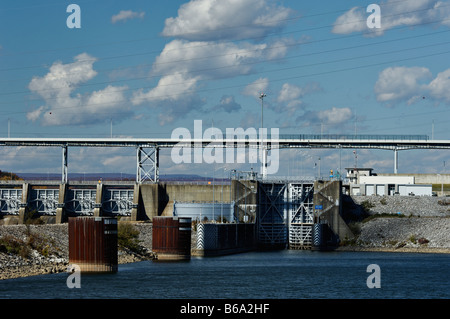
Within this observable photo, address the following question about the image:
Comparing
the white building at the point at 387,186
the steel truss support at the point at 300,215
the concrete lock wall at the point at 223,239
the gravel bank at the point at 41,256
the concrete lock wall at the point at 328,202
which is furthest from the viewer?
the white building at the point at 387,186

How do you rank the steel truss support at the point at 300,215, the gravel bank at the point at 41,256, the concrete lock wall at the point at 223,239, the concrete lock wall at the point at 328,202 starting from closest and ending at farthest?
the gravel bank at the point at 41,256 < the concrete lock wall at the point at 223,239 < the concrete lock wall at the point at 328,202 < the steel truss support at the point at 300,215

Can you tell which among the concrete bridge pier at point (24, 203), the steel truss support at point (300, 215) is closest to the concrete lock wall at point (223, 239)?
the steel truss support at point (300, 215)

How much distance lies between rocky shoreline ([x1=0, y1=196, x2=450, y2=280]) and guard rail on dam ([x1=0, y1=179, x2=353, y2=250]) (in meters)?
4.21

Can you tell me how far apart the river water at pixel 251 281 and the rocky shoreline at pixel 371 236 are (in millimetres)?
4181

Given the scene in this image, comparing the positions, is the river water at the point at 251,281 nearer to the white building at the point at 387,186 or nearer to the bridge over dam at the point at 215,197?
the bridge over dam at the point at 215,197

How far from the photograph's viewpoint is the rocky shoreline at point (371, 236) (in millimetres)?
62000

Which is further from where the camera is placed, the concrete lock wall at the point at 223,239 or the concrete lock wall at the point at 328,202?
the concrete lock wall at the point at 328,202

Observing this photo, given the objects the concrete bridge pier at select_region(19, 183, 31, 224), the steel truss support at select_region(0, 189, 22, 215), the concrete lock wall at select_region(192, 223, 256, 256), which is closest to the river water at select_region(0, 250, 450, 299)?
the concrete lock wall at select_region(192, 223, 256, 256)

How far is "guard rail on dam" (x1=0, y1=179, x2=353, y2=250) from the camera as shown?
99.8m

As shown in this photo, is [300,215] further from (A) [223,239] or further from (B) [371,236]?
(A) [223,239]

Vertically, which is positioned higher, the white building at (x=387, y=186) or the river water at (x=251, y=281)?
the white building at (x=387, y=186)
